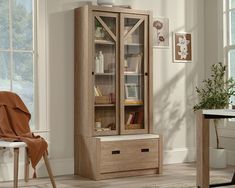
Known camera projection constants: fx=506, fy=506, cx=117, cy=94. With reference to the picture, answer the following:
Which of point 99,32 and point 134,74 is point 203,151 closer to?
point 134,74

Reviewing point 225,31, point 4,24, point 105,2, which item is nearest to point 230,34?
point 225,31

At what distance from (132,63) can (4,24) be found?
1.49m

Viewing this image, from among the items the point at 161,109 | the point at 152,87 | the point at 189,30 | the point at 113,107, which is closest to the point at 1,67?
the point at 113,107

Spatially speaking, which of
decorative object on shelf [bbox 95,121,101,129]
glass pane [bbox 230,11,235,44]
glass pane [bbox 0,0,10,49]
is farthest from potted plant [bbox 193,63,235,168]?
glass pane [bbox 0,0,10,49]

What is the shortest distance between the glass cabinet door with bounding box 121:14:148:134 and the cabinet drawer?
23 cm

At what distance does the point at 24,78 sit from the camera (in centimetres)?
550

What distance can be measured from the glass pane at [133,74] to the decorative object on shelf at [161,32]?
0.55 m

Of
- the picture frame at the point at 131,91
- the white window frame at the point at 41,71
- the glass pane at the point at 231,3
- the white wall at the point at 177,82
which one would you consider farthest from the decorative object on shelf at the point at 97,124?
the glass pane at the point at 231,3

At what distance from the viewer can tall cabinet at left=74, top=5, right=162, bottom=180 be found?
5473mm

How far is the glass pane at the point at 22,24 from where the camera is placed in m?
5.44

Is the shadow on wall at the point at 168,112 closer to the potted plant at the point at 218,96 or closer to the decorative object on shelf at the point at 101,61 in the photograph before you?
the potted plant at the point at 218,96

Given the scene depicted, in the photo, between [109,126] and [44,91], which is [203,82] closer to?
[109,126]

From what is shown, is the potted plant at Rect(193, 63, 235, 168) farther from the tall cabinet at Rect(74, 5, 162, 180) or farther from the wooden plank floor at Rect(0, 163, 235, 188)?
the tall cabinet at Rect(74, 5, 162, 180)

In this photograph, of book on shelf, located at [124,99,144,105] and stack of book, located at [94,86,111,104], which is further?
book on shelf, located at [124,99,144,105]
